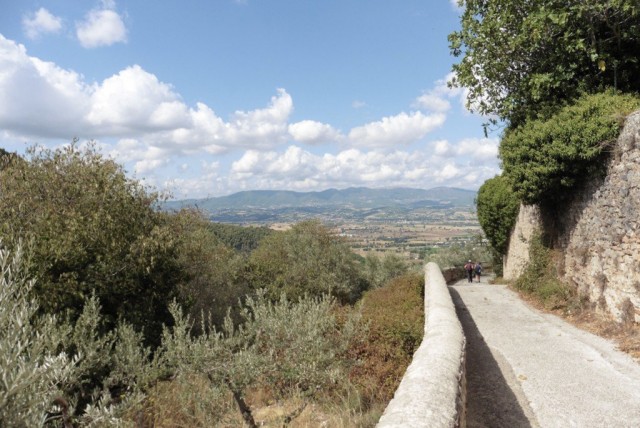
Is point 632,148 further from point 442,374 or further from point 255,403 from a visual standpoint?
point 255,403

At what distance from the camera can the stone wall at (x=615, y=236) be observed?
9062mm

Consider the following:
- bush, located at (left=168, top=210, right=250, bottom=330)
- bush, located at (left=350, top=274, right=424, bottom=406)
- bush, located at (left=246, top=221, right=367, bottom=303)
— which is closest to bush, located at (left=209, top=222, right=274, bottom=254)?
bush, located at (left=246, top=221, right=367, bottom=303)

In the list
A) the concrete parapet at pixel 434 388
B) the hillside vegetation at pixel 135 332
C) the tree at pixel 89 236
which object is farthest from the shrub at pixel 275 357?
the tree at pixel 89 236

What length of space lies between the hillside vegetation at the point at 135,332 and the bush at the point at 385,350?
3 centimetres

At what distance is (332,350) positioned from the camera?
670 centimetres

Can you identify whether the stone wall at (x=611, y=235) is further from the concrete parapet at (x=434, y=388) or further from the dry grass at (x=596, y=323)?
the concrete parapet at (x=434, y=388)

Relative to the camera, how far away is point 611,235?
33.0ft

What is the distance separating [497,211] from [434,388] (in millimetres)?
22464

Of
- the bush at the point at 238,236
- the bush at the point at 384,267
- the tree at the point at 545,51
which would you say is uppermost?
the tree at the point at 545,51

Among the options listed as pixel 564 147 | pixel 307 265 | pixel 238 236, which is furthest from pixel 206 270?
pixel 238 236

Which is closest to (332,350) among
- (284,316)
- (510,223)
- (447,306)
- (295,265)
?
(284,316)

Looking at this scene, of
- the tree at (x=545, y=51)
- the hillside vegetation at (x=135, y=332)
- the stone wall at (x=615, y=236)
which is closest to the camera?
the hillside vegetation at (x=135, y=332)

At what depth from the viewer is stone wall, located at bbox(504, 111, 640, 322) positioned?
29.8 ft

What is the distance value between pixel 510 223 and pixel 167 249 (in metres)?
19.2
